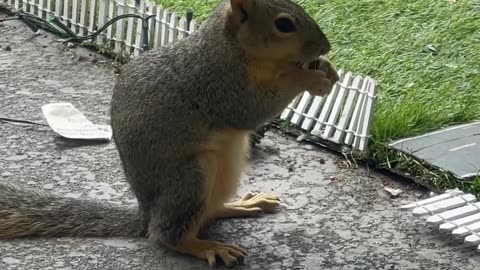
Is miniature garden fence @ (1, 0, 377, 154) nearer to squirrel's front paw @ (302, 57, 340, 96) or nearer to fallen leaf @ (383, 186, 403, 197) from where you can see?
fallen leaf @ (383, 186, 403, 197)

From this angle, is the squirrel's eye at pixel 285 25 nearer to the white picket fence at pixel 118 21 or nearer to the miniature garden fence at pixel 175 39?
the miniature garden fence at pixel 175 39

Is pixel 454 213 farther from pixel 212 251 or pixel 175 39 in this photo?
pixel 175 39

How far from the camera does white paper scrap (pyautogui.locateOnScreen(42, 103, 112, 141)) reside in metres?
4.42

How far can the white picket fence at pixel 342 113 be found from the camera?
424cm

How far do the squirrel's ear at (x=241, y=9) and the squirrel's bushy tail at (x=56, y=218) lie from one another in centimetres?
81

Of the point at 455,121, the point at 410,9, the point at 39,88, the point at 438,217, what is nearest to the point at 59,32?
the point at 39,88

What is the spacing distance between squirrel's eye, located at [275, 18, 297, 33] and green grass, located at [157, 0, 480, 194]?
96 centimetres

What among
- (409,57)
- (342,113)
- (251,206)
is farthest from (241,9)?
(409,57)

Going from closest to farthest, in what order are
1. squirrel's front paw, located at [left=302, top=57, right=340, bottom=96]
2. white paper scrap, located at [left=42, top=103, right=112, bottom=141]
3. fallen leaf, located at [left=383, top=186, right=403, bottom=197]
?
squirrel's front paw, located at [left=302, top=57, right=340, bottom=96], fallen leaf, located at [left=383, top=186, right=403, bottom=197], white paper scrap, located at [left=42, top=103, right=112, bottom=141]

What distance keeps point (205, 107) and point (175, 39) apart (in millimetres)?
1631

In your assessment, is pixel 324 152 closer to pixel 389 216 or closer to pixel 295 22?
pixel 389 216

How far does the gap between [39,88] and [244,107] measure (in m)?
1.84

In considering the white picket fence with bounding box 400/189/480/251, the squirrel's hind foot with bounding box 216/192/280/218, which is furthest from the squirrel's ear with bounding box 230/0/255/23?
the white picket fence with bounding box 400/189/480/251

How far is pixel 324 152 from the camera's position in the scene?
431 centimetres
